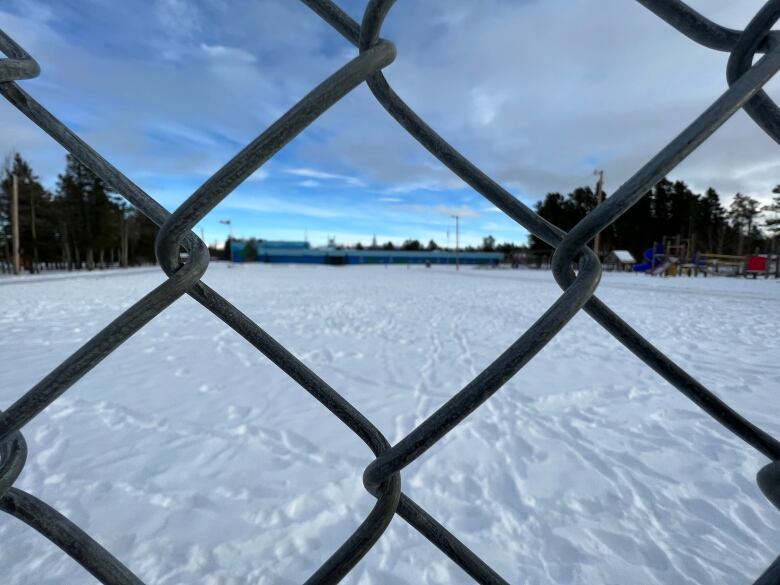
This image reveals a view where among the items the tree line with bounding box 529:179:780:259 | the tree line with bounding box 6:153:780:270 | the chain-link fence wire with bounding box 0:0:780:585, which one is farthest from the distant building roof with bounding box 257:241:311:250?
the chain-link fence wire with bounding box 0:0:780:585

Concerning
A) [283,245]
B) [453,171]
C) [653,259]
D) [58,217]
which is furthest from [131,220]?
[453,171]

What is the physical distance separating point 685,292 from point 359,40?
14609 mm

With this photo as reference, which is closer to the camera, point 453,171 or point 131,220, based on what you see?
point 453,171

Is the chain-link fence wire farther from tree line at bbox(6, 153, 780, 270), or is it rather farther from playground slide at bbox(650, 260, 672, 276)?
tree line at bbox(6, 153, 780, 270)

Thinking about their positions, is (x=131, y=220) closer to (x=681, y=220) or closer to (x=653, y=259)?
(x=653, y=259)

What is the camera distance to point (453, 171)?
569 millimetres

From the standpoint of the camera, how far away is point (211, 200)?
46 cm

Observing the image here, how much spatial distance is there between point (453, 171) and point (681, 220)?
47894mm

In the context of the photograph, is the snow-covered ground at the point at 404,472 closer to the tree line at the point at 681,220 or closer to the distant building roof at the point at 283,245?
the tree line at the point at 681,220

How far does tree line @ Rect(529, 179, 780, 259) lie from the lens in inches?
1457

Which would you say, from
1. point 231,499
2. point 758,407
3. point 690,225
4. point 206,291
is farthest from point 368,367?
point 690,225

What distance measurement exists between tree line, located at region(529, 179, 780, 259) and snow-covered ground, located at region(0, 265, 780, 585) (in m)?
33.4

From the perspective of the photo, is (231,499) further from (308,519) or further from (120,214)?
(120,214)

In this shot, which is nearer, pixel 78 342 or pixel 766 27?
pixel 766 27
